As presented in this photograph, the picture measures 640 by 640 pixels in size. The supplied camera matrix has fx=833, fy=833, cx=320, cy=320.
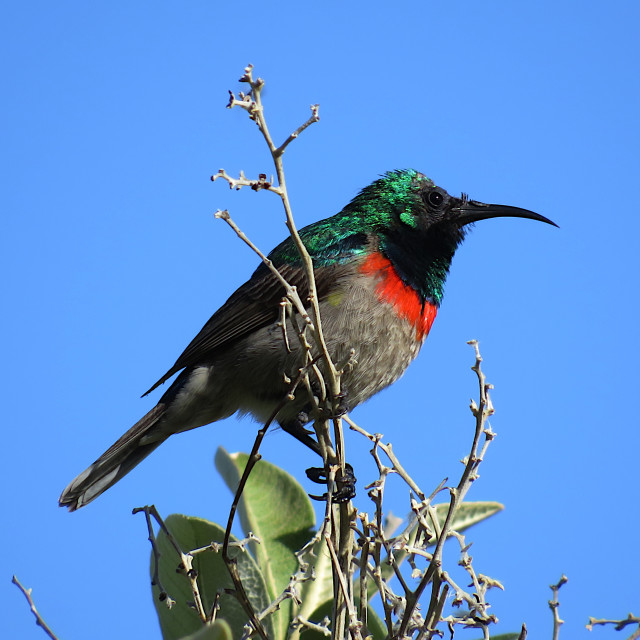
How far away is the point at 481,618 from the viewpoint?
79.2 inches

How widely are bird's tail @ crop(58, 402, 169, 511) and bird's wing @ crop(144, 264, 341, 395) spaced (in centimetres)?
25

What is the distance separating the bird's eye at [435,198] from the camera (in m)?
4.92

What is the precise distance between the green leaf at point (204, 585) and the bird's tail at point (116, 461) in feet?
4.88

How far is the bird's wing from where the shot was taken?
434cm

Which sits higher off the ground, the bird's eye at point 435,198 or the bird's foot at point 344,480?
the bird's eye at point 435,198

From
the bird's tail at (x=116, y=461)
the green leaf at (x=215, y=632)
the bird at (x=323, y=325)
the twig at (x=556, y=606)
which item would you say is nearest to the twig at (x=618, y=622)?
the twig at (x=556, y=606)

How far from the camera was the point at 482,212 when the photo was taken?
16.2 feet

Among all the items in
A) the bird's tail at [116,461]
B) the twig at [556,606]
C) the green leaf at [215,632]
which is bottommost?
the green leaf at [215,632]

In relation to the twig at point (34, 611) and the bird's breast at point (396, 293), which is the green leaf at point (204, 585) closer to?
the twig at point (34, 611)

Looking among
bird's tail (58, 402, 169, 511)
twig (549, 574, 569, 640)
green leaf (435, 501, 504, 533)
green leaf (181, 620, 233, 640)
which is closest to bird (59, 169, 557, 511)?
bird's tail (58, 402, 169, 511)

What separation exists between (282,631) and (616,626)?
3.79 ft

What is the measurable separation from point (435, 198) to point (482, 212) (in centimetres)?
29

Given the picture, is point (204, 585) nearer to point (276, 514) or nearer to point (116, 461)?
point (276, 514)

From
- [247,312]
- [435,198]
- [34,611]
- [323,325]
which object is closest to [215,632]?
[34,611]
